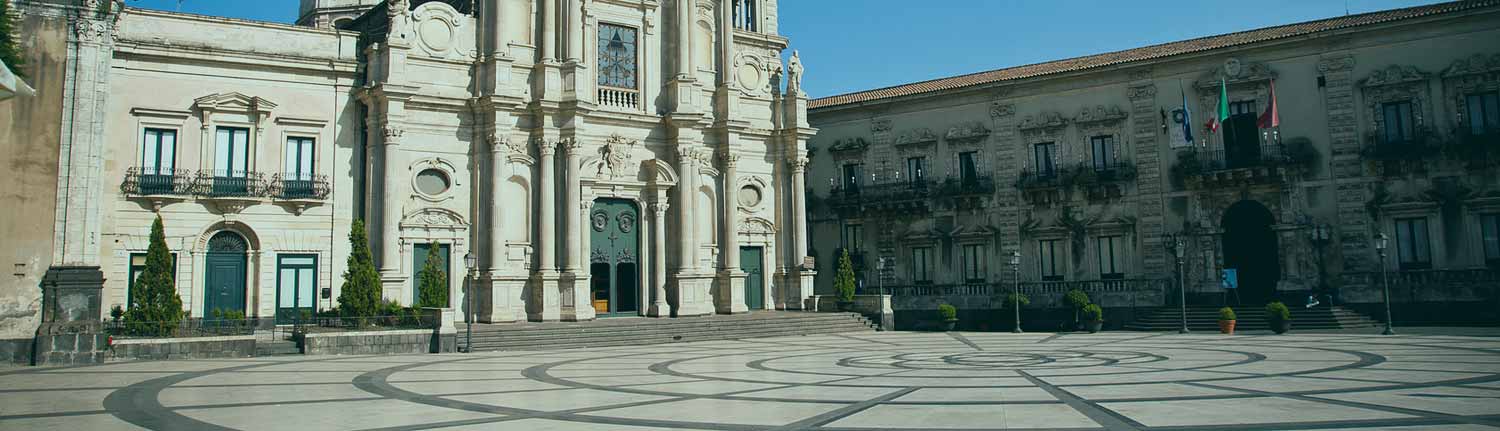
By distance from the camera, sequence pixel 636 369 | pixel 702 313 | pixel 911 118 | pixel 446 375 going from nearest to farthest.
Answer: pixel 446 375 < pixel 636 369 < pixel 702 313 < pixel 911 118

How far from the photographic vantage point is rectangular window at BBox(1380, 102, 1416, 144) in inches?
1334

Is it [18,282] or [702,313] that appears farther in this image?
[702,313]

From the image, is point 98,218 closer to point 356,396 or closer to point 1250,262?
point 356,396

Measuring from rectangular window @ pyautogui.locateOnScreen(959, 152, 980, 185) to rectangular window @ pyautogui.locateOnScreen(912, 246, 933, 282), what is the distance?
3216 mm

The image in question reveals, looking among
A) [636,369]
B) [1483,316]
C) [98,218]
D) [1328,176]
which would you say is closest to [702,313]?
[636,369]

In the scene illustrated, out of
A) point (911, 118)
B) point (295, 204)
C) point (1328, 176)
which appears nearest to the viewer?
point (295, 204)

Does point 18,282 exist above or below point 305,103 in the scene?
below

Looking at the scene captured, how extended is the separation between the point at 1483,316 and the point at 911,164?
2027 centimetres

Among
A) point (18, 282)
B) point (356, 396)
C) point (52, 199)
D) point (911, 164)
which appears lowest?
point (356, 396)

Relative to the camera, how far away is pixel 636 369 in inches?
832

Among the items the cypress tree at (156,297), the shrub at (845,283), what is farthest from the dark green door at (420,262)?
the shrub at (845,283)

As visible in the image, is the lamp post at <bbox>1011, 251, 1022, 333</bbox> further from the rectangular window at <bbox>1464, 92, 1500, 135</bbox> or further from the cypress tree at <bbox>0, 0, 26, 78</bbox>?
the cypress tree at <bbox>0, 0, 26, 78</bbox>

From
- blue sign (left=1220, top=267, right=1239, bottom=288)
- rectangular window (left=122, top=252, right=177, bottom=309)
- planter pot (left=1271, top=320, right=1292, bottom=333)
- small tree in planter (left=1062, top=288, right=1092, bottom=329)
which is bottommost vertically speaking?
planter pot (left=1271, top=320, right=1292, bottom=333)

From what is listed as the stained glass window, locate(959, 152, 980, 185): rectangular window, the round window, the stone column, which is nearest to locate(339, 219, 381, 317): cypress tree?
the round window
